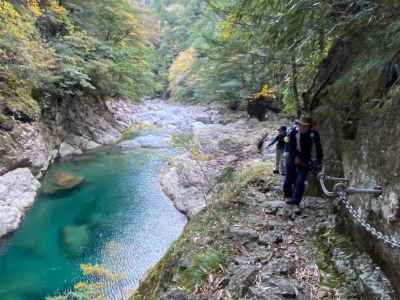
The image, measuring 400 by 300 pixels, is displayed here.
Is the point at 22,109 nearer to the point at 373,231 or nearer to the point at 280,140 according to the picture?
the point at 280,140

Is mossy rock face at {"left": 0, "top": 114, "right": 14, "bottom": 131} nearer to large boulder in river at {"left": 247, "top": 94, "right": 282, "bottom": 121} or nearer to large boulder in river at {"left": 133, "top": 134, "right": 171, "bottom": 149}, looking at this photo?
large boulder in river at {"left": 133, "top": 134, "right": 171, "bottom": 149}

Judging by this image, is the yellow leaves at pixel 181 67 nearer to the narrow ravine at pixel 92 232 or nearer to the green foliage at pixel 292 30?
the green foliage at pixel 292 30

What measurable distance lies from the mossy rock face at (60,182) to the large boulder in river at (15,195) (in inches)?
20.5

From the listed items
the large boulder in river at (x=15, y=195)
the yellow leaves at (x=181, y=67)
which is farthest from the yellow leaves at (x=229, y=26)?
the yellow leaves at (x=181, y=67)

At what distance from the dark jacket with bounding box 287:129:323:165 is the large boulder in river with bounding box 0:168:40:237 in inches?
344

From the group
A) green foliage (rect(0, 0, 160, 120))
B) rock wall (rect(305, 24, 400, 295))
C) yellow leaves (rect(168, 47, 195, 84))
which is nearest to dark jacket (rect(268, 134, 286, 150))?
rock wall (rect(305, 24, 400, 295))

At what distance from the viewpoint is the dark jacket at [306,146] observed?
5488 millimetres

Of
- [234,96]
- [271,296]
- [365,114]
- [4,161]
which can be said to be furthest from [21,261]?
[234,96]

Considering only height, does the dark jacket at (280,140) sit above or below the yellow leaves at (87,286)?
above

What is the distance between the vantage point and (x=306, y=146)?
5.57 m

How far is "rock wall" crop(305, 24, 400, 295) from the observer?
3.59 m

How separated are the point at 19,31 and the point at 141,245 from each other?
31.4 ft

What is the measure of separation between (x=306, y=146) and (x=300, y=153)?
147mm

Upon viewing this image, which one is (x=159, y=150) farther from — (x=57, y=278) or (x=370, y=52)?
(x=370, y=52)
